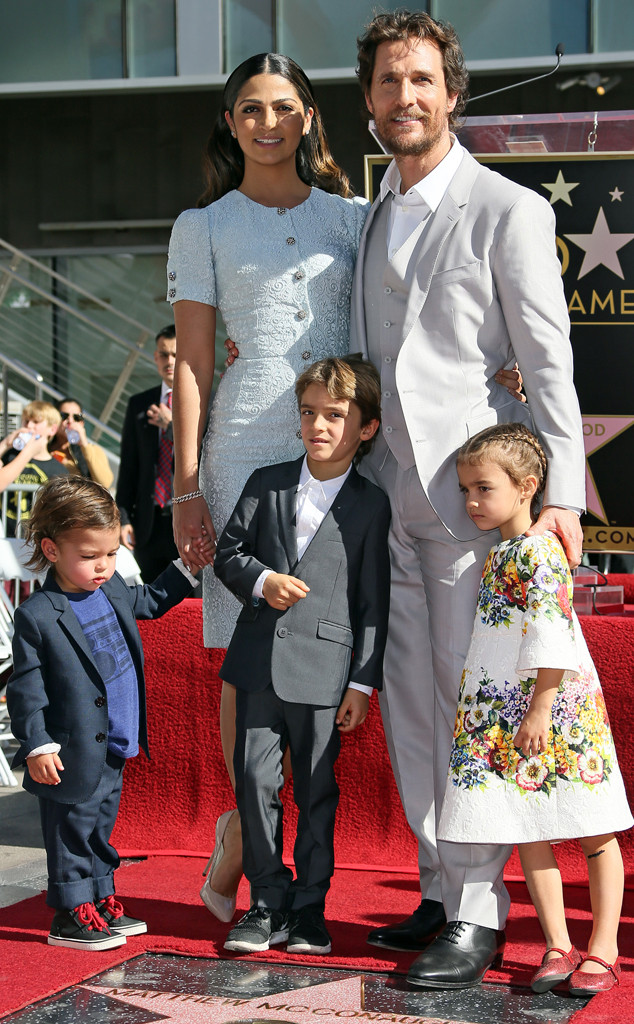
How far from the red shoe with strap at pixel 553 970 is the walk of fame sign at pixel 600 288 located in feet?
5.44

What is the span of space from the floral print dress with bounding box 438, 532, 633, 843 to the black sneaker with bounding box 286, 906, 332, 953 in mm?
399

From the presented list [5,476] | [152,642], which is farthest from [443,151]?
[5,476]

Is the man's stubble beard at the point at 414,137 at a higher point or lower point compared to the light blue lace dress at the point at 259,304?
higher

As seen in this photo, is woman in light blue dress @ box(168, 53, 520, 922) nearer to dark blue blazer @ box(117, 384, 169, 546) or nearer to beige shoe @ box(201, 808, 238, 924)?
beige shoe @ box(201, 808, 238, 924)

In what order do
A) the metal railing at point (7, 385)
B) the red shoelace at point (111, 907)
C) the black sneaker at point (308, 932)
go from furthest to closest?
the metal railing at point (7, 385), the red shoelace at point (111, 907), the black sneaker at point (308, 932)

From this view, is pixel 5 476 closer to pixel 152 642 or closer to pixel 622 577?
pixel 152 642

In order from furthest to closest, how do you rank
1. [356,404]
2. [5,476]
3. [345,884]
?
[5,476] → [345,884] → [356,404]

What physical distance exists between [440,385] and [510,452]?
25cm

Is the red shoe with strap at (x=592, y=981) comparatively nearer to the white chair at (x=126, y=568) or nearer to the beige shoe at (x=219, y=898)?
the beige shoe at (x=219, y=898)

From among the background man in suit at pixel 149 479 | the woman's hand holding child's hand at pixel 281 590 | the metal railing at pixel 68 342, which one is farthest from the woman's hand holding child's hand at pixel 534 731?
the metal railing at pixel 68 342

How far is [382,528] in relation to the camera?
2.62 meters

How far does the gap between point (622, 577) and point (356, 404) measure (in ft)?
7.55

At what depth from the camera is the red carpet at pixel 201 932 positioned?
238cm

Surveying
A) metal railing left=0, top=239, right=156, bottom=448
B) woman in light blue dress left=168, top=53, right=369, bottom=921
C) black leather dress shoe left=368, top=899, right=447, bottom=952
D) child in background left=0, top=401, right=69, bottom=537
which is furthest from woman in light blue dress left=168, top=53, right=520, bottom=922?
metal railing left=0, top=239, right=156, bottom=448
